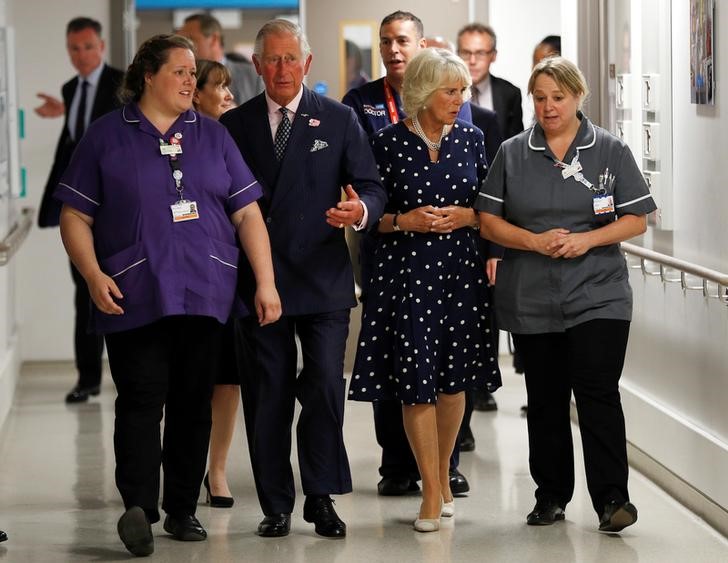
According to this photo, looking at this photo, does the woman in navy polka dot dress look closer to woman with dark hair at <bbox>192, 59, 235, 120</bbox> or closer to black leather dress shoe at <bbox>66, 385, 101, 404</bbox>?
woman with dark hair at <bbox>192, 59, 235, 120</bbox>

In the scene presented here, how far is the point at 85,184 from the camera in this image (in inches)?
165

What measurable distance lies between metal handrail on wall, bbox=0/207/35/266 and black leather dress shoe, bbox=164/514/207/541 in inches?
72.6

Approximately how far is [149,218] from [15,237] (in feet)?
8.50

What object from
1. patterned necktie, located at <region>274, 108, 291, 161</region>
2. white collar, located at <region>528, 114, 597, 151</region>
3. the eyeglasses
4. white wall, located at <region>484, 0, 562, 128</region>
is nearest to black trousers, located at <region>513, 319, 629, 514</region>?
white collar, located at <region>528, 114, 597, 151</region>

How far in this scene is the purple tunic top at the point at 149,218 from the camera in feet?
13.6

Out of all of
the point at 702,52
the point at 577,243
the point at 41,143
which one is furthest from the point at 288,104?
the point at 41,143

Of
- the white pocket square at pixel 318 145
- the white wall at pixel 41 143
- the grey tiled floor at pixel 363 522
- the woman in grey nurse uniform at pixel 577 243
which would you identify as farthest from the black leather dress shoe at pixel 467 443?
the white wall at pixel 41 143

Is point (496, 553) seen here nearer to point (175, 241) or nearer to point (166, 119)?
point (175, 241)

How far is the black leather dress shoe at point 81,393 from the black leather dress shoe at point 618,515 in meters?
3.70

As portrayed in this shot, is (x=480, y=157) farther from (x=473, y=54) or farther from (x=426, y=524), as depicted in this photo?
(x=473, y=54)

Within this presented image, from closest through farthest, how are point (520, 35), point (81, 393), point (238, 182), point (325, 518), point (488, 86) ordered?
point (238, 182) < point (325, 518) < point (488, 86) < point (81, 393) < point (520, 35)

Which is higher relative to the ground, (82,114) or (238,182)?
(82,114)

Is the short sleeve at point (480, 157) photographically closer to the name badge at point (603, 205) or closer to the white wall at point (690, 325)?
the name badge at point (603, 205)

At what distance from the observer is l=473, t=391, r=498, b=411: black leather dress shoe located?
6.91 metres
